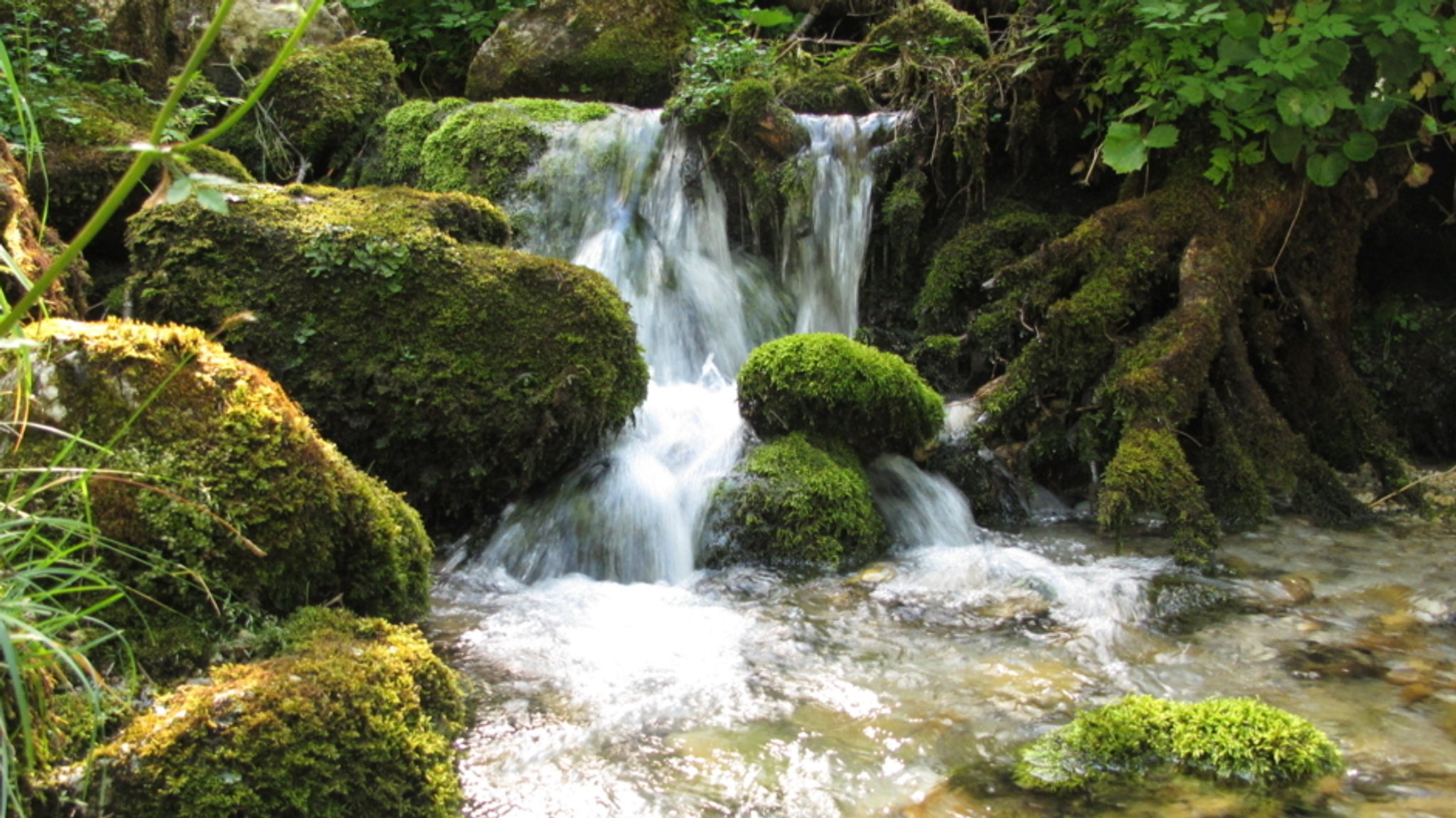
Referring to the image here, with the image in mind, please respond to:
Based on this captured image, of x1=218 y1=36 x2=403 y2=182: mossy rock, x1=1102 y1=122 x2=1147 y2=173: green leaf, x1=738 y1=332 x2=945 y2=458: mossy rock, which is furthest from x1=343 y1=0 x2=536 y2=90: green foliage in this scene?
x1=1102 y1=122 x2=1147 y2=173: green leaf

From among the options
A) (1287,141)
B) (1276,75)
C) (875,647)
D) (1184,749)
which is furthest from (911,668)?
(1276,75)

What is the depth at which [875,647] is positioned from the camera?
12.6 ft

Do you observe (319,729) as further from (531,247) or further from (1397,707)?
(531,247)

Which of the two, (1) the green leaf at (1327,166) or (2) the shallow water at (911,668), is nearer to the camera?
(2) the shallow water at (911,668)

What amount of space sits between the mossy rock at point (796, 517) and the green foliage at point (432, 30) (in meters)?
7.22

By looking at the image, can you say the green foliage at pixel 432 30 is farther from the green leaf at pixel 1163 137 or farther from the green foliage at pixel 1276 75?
the green leaf at pixel 1163 137

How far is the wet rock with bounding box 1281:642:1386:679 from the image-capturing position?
350cm

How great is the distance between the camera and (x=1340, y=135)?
5.39m

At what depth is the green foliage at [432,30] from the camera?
1041 centimetres

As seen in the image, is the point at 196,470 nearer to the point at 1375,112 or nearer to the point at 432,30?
the point at 1375,112

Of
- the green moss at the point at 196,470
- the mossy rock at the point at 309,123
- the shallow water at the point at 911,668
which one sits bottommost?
the shallow water at the point at 911,668

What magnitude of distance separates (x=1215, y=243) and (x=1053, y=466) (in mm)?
1558

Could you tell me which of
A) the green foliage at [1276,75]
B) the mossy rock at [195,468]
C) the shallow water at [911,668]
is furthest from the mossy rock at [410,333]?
the green foliage at [1276,75]

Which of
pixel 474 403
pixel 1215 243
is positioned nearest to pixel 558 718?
pixel 474 403
